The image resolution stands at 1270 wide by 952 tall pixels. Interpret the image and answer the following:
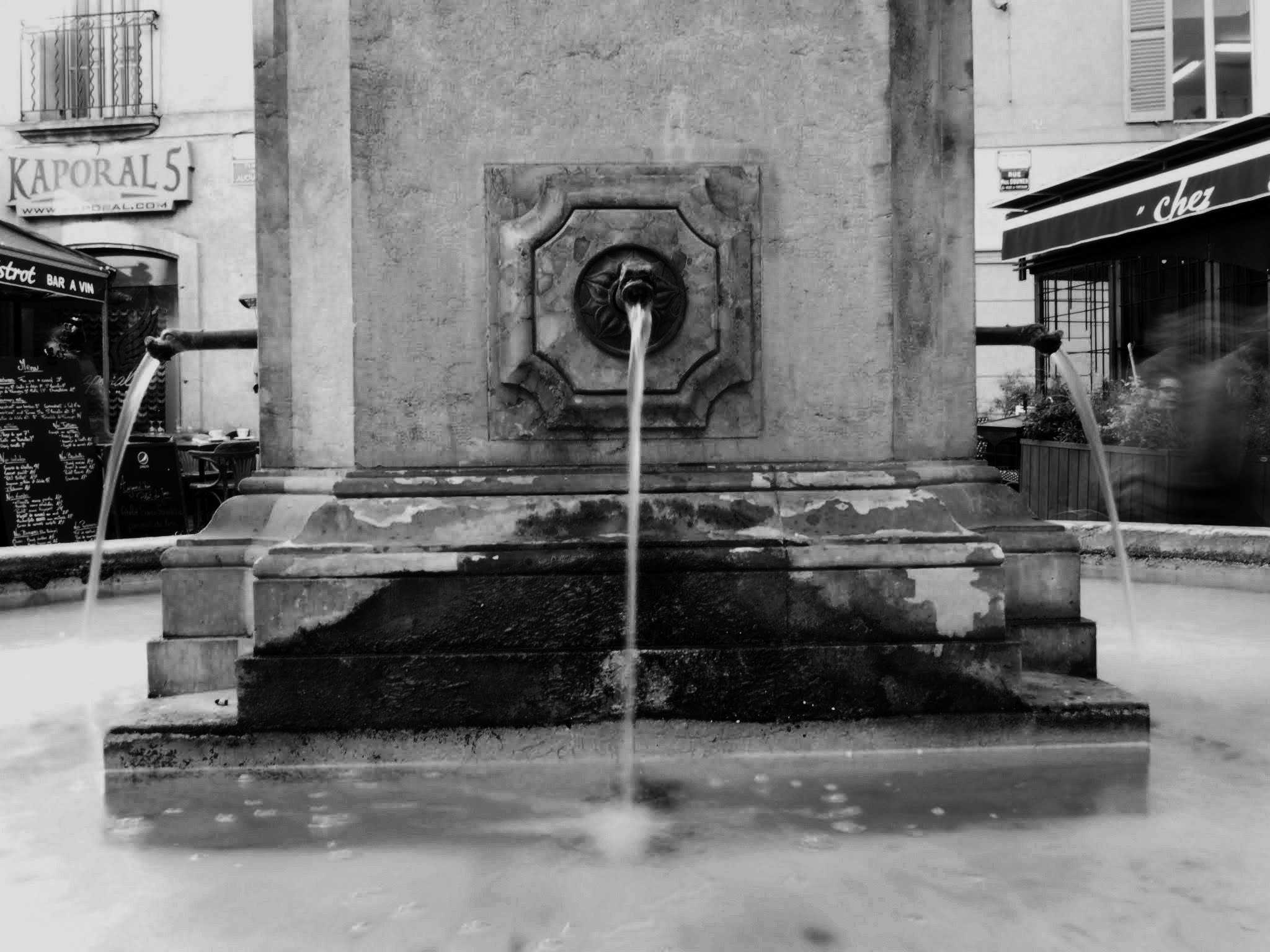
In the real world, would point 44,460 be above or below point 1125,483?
above

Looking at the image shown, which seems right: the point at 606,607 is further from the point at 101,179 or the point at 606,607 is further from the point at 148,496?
the point at 101,179

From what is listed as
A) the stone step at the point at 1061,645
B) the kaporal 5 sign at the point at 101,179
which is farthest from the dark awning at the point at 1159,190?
the kaporal 5 sign at the point at 101,179

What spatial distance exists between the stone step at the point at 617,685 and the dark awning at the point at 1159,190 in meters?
6.77

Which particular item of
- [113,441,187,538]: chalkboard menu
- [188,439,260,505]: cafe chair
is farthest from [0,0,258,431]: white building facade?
[113,441,187,538]: chalkboard menu

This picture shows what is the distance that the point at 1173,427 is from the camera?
7891 millimetres

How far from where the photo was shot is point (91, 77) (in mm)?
16594

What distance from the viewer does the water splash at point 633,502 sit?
2.82 m

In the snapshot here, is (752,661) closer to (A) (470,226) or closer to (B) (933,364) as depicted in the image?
(B) (933,364)

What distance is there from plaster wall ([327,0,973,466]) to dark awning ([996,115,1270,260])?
6.40 metres

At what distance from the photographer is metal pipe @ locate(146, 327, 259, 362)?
143 inches

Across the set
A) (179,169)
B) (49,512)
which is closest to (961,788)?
(49,512)

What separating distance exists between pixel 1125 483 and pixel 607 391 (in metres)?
5.98

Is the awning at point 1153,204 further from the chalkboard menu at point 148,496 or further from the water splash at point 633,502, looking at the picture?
the chalkboard menu at point 148,496

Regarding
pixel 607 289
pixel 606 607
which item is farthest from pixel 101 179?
pixel 606 607
